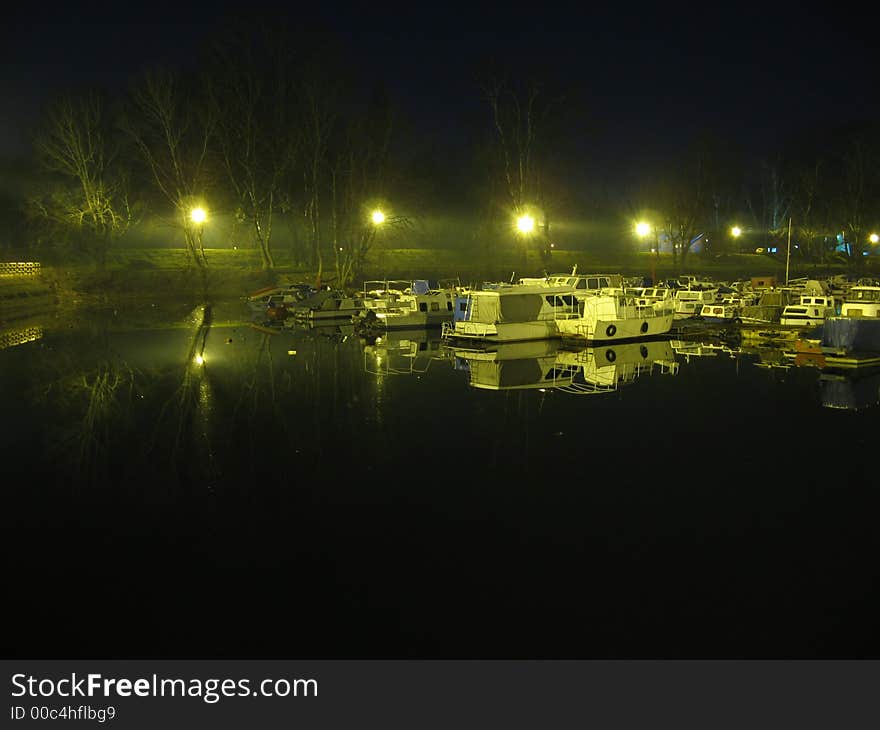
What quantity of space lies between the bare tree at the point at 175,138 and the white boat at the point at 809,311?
38.9 metres

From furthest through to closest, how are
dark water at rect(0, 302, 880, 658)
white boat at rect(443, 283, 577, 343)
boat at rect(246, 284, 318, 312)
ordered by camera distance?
boat at rect(246, 284, 318, 312), white boat at rect(443, 283, 577, 343), dark water at rect(0, 302, 880, 658)

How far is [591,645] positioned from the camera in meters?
8.12

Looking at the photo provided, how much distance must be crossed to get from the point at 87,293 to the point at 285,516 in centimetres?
4597

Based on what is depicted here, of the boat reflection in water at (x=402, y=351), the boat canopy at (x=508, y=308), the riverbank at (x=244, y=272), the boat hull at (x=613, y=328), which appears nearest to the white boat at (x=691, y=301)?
the boat hull at (x=613, y=328)

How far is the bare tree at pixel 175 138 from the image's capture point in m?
53.9

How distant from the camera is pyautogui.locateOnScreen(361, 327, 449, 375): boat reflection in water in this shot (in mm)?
26453

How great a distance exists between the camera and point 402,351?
31078 mm

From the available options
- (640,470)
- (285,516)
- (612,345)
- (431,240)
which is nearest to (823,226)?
(431,240)

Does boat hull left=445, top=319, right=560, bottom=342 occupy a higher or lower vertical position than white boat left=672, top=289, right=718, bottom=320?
lower

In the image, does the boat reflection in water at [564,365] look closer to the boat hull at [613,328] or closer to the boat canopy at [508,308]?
the boat hull at [613,328]

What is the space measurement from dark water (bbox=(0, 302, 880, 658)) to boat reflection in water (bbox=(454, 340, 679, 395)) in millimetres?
492

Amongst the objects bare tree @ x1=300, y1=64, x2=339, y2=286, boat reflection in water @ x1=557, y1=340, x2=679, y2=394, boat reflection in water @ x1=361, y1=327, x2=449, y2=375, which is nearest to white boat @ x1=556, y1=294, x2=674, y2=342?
boat reflection in water @ x1=557, y1=340, x2=679, y2=394

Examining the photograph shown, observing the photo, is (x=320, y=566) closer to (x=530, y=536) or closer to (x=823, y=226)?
(x=530, y=536)

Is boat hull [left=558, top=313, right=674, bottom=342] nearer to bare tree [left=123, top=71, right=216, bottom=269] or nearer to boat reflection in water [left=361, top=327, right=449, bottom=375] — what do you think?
boat reflection in water [left=361, top=327, right=449, bottom=375]
